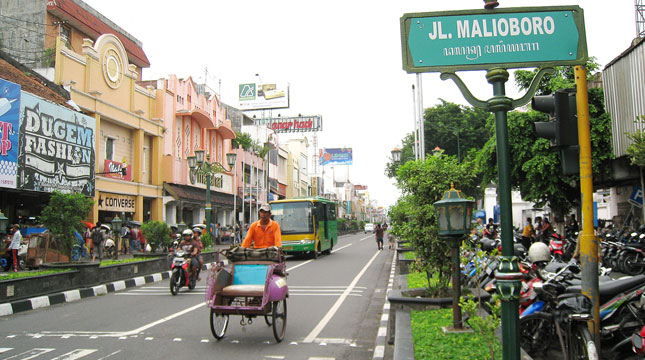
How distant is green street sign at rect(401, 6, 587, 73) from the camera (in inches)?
143

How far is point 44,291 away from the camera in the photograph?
11109 millimetres

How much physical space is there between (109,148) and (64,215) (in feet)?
50.7

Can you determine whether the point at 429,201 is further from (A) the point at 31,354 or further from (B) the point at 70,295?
(B) the point at 70,295

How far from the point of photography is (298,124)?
74188mm

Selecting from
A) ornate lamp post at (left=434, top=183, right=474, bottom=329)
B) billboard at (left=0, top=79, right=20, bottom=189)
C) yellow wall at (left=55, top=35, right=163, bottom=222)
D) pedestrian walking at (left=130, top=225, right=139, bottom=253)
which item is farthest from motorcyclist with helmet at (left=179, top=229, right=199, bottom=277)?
yellow wall at (left=55, top=35, right=163, bottom=222)

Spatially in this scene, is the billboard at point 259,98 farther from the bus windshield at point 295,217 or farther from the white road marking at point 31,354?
the white road marking at point 31,354

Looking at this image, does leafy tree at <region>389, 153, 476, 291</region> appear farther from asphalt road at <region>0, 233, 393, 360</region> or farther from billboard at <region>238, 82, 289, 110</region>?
billboard at <region>238, 82, 289, 110</region>

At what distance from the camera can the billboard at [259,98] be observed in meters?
60.0

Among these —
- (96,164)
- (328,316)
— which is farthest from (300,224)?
(328,316)

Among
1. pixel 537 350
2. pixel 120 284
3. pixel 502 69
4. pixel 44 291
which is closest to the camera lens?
pixel 502 69

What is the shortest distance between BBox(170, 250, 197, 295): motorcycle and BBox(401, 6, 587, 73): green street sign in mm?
9771

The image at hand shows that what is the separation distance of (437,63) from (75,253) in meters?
17.9

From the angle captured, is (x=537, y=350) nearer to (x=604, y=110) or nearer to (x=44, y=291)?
(x=44, y=291)

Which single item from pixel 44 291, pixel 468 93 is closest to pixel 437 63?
pixel 468 93
